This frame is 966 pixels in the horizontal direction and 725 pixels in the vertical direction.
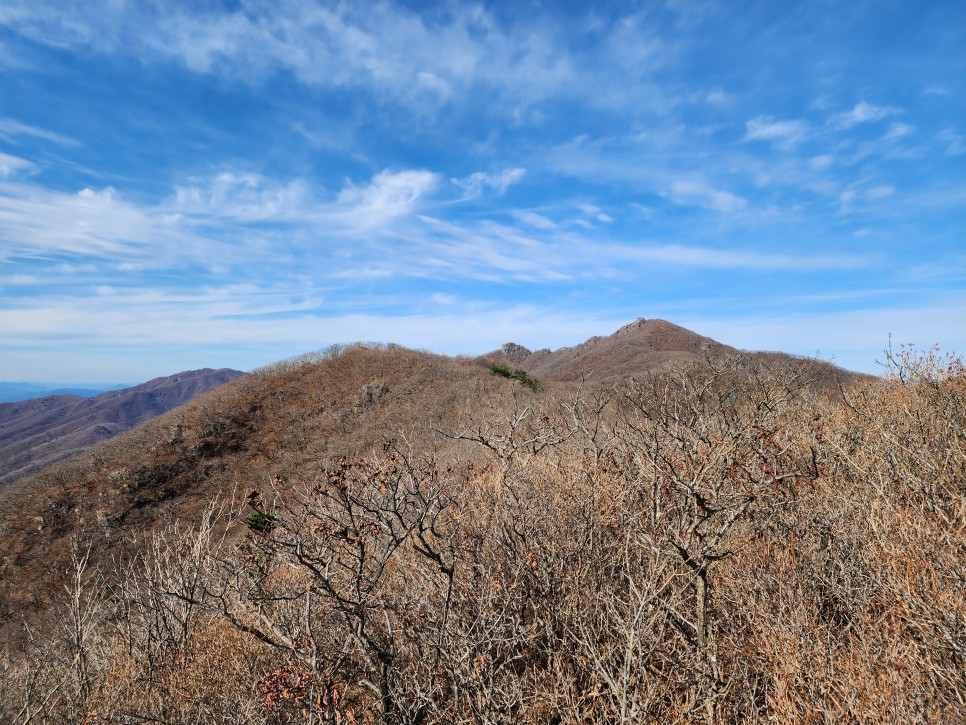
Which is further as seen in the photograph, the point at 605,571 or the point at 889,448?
the point at 889,448

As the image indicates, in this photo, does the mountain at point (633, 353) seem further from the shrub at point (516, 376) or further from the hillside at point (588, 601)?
the hillside at point (588, 601)

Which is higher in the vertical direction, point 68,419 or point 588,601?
point 588,601

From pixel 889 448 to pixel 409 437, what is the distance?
1800cm

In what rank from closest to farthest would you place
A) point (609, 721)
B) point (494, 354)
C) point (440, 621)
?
point (609, 721)
point (440, 621)
point (494, 354)

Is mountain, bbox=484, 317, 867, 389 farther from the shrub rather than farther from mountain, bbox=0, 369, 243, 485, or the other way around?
mountain, bbox=0, 369, 243, 485

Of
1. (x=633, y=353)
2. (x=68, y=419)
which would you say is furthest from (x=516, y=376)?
(x=68, y=419)

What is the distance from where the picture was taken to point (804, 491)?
20.7 feet

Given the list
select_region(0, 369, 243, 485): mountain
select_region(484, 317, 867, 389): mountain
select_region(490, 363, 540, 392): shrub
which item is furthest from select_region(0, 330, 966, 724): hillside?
select_region(0, 369, 243, 485): mountain

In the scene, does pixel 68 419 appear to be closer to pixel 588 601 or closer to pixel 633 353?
pixel 633 353

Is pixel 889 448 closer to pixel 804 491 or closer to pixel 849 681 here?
pixel 804 491

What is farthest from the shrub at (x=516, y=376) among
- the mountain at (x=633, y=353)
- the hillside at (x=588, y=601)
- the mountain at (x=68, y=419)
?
the mountain at (x=68, y=419)

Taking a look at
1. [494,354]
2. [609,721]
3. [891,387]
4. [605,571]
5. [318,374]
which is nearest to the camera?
[609,721]

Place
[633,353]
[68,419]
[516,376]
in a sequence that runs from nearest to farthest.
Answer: [516,376] < [633,353] < [68,419]

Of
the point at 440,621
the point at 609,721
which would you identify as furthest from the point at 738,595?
the point at 440,621
